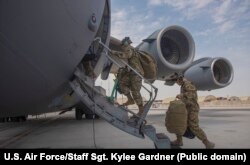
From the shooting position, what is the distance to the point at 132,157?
4.36 m

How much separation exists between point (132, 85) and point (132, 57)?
0.56 meters

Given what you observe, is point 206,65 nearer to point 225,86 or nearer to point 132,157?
point 225,86

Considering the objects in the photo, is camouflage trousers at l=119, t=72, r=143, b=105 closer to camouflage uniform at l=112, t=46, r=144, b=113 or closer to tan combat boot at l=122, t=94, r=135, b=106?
camouflage uniform at l=112, t=46, r=144, b=113

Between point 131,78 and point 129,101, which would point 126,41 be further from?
point 129,101

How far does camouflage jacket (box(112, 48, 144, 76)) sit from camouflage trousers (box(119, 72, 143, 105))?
0.62ft

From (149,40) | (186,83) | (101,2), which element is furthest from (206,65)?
(101,2)

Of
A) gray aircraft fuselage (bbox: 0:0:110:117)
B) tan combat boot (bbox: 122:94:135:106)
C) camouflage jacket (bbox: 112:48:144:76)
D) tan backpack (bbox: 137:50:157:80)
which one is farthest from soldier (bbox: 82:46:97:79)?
tan backpack (bbox: 137:50:157:80)

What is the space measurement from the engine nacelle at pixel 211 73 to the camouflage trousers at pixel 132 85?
8683 millimetres

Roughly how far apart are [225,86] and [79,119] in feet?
22.2

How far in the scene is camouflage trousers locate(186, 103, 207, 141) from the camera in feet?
18.6

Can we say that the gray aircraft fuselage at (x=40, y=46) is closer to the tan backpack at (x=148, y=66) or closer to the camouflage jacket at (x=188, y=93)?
→ the tan backpack at (x=148, y=66)

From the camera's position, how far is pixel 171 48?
11.3 m

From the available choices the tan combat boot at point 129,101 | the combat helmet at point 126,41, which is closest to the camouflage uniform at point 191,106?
the tan combat boot at point 129,101

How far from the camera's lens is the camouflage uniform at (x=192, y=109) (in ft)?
18.5
